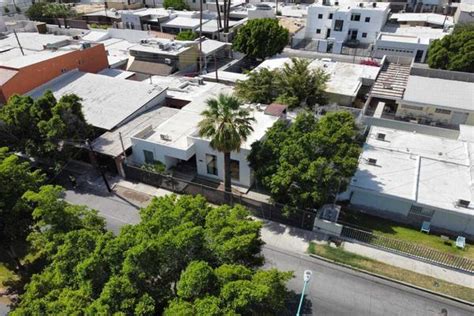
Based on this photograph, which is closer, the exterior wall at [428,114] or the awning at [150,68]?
the exterior wall at [428,114]

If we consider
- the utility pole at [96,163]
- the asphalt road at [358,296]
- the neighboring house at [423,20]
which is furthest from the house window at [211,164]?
the neighboring house at [423,20]

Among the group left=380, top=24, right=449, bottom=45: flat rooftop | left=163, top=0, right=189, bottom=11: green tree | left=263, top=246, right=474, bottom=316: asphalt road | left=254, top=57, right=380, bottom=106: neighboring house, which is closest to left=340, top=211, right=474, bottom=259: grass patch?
left=263, top=246, right=474, bottom=316: asphalt road

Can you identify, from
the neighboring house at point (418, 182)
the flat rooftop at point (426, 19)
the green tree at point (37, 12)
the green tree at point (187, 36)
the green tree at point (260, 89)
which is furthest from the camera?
the green tree at point (37, 12)

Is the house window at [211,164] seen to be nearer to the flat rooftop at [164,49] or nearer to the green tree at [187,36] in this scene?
the flat rooftop at [164,49]

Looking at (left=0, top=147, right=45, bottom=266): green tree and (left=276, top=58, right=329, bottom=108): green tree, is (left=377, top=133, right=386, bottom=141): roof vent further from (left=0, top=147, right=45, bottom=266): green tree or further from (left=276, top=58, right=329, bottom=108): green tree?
(left=0, top=147, right=45, bottom=266): green tree

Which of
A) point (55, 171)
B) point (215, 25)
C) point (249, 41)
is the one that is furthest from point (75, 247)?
point (215, 25)
